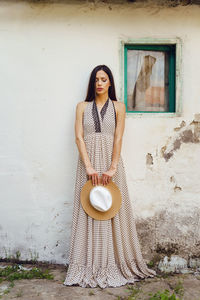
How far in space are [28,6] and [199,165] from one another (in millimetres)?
2665

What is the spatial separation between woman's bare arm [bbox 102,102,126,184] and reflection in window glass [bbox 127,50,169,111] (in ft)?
1.39

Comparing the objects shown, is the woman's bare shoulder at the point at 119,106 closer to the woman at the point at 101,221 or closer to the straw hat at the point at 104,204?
the woman at the point at 101,221

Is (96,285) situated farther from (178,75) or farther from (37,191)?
(178,75)

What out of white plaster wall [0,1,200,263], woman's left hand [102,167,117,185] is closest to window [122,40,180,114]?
white plaster wall [0,1,200,263]

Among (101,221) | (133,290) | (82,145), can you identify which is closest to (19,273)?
(101,221)

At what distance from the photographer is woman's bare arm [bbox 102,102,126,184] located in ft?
10.7

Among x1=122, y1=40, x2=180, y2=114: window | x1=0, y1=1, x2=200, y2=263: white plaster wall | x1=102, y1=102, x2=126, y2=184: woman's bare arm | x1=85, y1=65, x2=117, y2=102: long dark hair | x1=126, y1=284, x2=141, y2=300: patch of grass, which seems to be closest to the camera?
x1=126, y1=284, x2=141, y2=300: patch of grass

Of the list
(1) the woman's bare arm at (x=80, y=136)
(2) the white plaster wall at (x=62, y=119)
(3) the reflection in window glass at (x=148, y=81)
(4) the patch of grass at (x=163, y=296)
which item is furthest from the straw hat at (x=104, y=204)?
(3) the reflection in window glass at (x=148, y=81)

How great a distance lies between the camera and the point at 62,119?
3719mm

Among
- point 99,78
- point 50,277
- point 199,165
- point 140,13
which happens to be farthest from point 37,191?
point 140,13

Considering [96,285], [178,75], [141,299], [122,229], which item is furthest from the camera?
[178,75]

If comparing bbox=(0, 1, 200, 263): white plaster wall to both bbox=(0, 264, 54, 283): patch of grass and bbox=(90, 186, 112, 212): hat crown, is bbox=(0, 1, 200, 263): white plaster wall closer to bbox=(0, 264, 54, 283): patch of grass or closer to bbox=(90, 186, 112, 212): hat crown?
bbox=(0, 264, 54, 283): patch of grass

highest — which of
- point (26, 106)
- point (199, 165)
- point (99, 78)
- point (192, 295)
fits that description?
point (99, 78)

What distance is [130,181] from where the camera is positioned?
3736 millimetres
